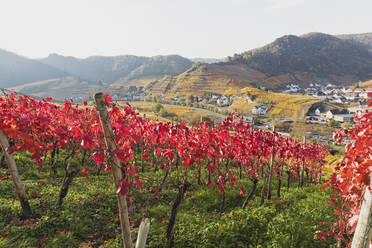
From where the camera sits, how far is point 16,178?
5.25m

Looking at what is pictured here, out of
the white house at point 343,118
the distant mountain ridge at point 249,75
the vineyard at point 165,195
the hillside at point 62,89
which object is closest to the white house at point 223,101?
the distant mountain ridge at point 249,75

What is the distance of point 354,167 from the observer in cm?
231

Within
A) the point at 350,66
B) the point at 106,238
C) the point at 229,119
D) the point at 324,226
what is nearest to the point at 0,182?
the point at 106,238

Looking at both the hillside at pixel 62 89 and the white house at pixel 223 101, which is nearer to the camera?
the white house at pixel 223 101

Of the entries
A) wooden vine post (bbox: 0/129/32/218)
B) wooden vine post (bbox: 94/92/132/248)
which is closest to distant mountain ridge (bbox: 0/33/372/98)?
wooden vine post (bbox: 0/129/32/218)

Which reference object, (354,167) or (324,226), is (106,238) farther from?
(324,226)

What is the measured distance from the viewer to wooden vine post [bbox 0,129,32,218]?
496cm

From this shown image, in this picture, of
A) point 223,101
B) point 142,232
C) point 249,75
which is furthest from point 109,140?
point 249,75

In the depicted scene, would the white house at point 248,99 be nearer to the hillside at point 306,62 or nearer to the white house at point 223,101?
the white house at point 223,101

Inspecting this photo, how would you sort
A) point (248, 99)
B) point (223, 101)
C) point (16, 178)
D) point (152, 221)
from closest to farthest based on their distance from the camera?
1. point (16, 178)
2. point (152, 221)
3. point (248, 99)
4. point (223, 101)

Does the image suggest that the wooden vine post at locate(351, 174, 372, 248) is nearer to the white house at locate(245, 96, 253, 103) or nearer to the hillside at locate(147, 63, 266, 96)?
the white house at locate(245, 96, 253, 103)

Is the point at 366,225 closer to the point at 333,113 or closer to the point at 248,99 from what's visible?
the point at 333,113

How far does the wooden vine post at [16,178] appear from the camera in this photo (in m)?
4.96

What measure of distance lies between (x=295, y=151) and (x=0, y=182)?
1363 cm
